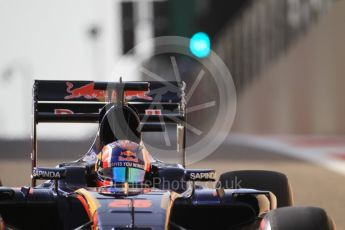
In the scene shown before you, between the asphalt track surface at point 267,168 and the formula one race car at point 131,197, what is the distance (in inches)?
78.3

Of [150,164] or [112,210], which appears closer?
[112,210]

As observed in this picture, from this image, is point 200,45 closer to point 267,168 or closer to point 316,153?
point 316,153

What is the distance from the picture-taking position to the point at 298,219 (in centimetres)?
680

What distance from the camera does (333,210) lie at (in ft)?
37.1

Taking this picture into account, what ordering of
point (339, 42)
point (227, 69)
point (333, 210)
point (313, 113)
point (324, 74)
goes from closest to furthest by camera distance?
point (333, 210) → point (339, 42) → point (324, 74) → point (313, 113) → point (227, 69)

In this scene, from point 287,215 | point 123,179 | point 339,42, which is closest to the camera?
point 287,215

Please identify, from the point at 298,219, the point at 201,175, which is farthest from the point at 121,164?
the point at 298,219

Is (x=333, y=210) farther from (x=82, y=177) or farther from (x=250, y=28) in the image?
(x=250, y=28)

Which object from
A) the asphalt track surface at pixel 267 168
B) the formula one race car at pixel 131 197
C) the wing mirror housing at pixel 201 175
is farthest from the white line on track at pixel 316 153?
the wing mirror housing at pixel 201 175

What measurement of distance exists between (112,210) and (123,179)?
67 cm

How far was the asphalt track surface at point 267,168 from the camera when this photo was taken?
12477mm

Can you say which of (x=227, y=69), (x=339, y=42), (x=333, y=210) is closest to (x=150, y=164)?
(x=333, y=210)

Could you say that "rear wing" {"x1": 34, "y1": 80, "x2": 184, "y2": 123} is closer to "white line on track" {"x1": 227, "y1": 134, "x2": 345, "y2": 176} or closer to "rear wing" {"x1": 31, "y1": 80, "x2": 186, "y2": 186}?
"rear wing" {"x1": 31, "y1": 80, "x2": 186, "y2": 186}

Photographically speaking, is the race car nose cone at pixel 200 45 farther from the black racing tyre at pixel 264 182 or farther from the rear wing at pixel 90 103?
the black racing tyre at pixel 264 182
